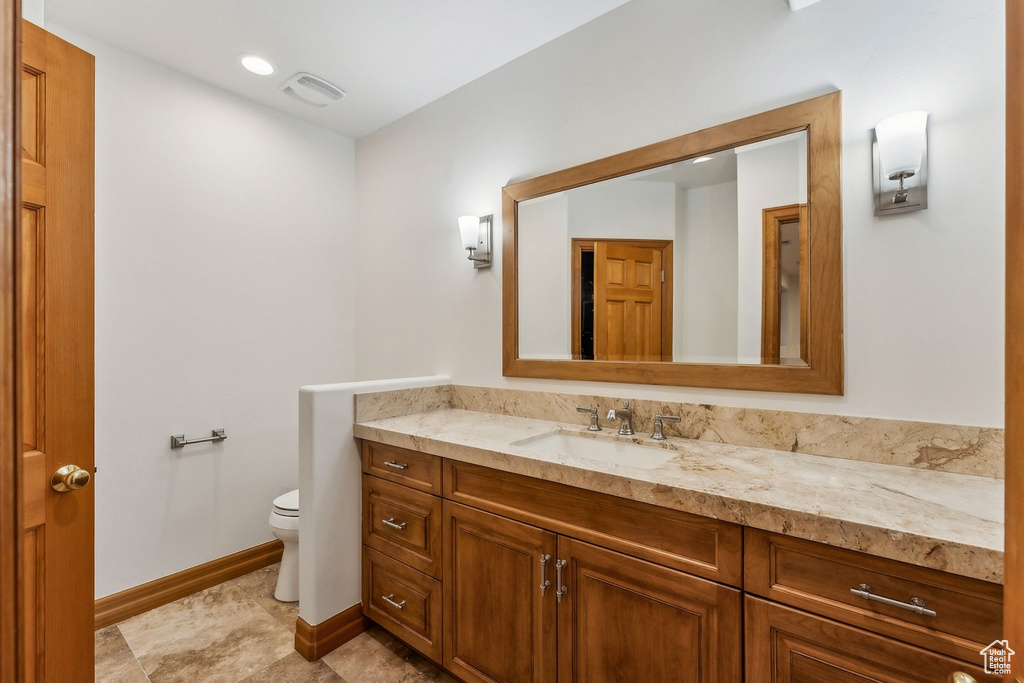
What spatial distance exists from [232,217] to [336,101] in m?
0.86

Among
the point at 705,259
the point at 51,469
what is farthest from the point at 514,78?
the point at 51,469

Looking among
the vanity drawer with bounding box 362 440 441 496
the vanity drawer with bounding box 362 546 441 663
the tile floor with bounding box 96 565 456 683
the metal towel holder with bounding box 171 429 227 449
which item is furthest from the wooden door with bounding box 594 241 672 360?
the metal towel holder with bounding box 171 429 227 449

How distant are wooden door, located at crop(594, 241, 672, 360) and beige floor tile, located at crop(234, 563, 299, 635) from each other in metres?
1.84

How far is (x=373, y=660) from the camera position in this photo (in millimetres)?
1843

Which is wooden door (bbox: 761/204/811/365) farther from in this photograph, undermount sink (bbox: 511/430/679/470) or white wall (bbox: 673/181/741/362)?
undermount sink (bbox: 511/430/679/470)

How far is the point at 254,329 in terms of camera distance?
2596 millimetres

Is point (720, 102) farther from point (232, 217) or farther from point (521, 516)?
point (232, 217)

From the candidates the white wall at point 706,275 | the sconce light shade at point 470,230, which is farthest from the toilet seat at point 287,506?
the white wall at point 706,275

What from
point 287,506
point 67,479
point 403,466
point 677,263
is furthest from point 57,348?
point 677,263

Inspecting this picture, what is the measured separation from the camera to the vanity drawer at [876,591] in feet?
2.74

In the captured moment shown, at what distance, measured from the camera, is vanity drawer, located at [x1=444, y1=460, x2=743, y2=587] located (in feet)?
3.62

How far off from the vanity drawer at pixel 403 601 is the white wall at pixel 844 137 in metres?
0.93

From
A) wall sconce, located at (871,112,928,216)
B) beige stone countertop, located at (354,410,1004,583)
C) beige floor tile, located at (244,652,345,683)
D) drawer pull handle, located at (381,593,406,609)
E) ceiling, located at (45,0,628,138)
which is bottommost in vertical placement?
beige floor tile, located at (244,652,345,683)

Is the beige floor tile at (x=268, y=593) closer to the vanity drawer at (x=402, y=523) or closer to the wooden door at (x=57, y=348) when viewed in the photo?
the vanity drawer at (x=402, y=523)
